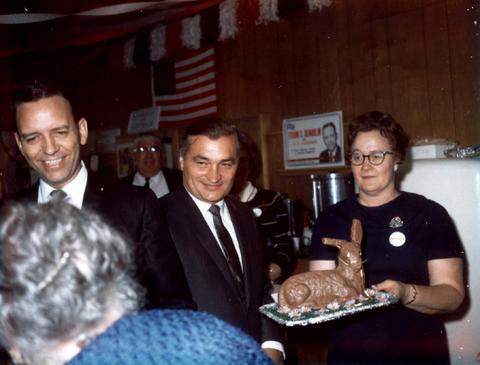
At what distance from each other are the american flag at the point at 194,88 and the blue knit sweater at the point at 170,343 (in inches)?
183

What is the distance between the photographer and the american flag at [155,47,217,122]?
17.5ft

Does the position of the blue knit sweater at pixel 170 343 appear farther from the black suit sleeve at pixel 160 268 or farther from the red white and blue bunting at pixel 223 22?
the red white and blue bunting at pixel 223 22

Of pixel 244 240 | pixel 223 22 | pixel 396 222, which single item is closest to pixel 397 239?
pixel 396 222

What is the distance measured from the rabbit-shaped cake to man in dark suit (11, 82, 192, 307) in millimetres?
474

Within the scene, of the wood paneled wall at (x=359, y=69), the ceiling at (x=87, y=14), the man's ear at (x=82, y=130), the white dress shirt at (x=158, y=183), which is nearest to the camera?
the man's ear at (x=82, y=130)

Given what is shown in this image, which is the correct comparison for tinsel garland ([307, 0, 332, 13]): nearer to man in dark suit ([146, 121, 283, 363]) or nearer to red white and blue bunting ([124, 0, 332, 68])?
red white and blue bunting ([124, 0, 332, 68])

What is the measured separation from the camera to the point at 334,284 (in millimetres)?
1877

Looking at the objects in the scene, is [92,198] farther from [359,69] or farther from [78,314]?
[359,69]

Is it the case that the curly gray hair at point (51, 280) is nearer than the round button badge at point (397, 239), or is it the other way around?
the curly gray hair at point (51, 280)

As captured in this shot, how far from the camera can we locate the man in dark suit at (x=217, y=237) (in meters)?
1.72

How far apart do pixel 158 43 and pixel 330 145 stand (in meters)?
2.38

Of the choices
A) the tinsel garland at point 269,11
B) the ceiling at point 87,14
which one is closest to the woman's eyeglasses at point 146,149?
the ceiling at point 87,14

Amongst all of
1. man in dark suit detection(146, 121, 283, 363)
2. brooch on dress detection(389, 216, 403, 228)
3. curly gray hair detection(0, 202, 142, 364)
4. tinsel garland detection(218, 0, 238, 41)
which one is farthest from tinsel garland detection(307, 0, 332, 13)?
curly gray hair detection(0, 202, 142, 364)

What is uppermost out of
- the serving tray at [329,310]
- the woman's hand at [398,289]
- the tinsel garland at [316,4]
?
the tinsel garland at [316,4]
